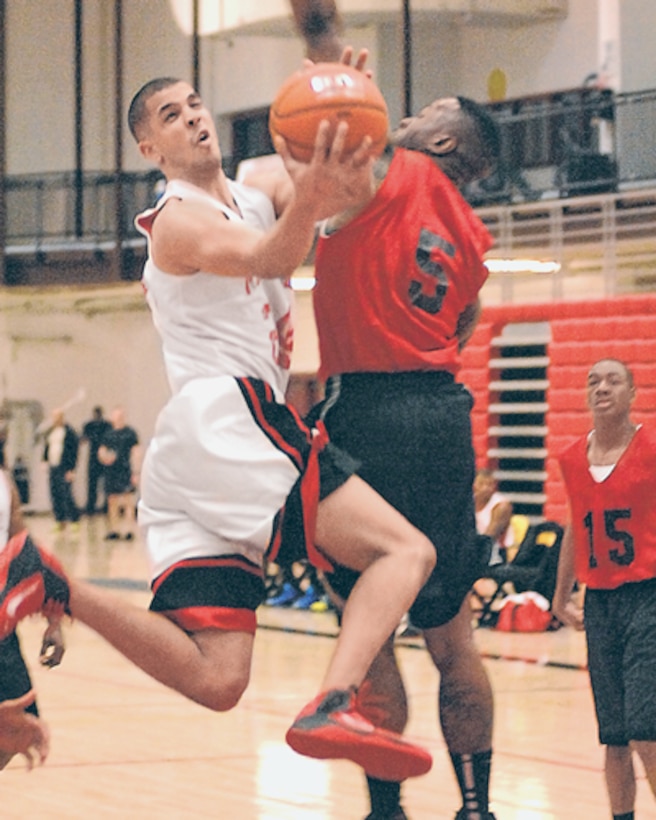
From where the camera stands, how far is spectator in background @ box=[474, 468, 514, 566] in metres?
13.1

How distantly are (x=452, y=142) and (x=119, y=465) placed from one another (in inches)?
774

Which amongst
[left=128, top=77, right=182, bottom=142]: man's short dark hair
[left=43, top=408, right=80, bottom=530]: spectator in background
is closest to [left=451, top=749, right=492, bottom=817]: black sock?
[left=128, top=77, right=182, bottom=142]: man's short dark hair

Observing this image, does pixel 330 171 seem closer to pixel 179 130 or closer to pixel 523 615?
pixel 179 130

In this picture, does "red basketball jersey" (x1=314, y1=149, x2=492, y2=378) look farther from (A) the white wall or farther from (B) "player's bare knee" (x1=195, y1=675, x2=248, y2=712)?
(A) the white wall

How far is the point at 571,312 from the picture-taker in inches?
617

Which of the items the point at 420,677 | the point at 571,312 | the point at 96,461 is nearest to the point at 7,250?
the point at 96,461

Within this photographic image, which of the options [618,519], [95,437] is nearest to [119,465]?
[95,437]

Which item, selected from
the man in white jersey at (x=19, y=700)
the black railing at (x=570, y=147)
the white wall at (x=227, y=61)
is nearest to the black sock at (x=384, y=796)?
the man in white jersey at (x=19, y=700)

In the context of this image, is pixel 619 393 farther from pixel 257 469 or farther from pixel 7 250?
pixel 7 250

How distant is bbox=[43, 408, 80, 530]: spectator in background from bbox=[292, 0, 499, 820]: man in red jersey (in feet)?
65.5

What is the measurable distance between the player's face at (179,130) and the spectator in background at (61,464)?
66.2 ft

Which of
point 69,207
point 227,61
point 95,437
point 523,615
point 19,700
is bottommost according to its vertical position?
point 523,615

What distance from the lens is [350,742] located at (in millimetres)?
3941

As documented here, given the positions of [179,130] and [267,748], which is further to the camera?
[267,748]
